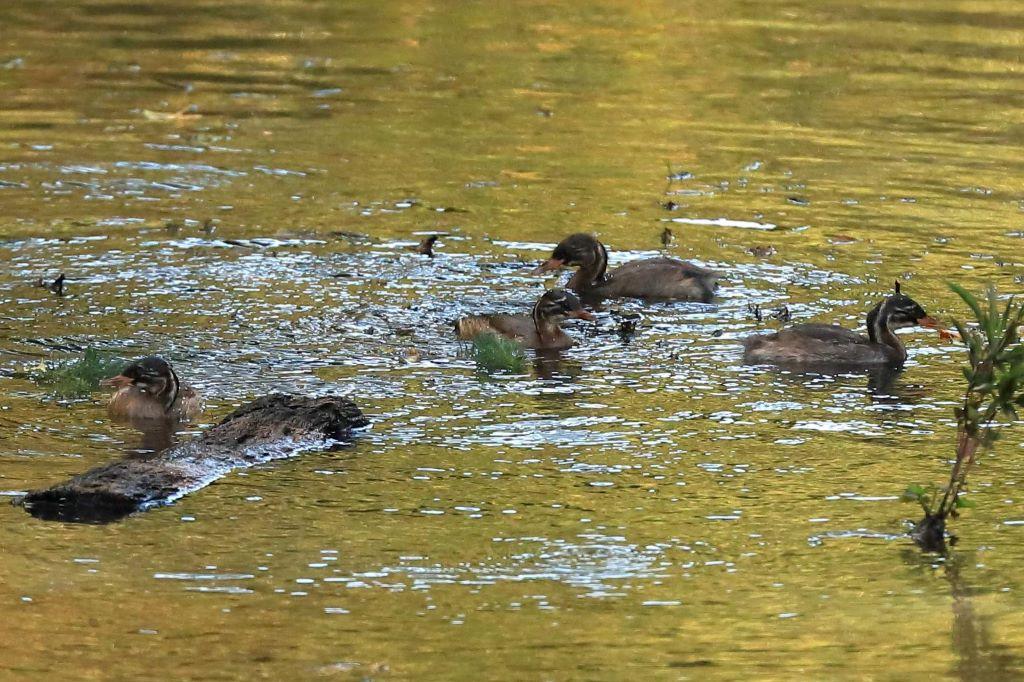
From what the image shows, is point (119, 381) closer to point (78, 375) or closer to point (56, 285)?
point (78, 375)

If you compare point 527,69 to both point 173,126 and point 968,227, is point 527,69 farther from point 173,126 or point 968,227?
point 968,227

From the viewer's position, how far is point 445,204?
1627 centimetres

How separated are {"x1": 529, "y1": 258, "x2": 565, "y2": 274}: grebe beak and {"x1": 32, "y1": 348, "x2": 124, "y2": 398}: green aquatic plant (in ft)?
13.3

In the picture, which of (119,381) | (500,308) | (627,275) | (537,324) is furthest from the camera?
(627,275)

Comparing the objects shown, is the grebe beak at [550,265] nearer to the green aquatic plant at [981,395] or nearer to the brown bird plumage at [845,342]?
the brown bird plumage at [845,342]

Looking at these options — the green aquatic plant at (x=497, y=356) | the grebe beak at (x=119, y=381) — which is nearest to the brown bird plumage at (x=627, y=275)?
the green aquatic plant at (x=497, y=356)

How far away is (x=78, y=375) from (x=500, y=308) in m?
3.47

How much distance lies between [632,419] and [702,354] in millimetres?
1788

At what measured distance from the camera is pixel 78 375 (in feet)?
35.4

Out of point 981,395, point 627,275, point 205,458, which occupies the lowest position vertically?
point 205,458

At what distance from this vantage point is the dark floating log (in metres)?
8.60

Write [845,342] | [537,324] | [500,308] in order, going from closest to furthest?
[845,342] → [537,324] → [500,308]

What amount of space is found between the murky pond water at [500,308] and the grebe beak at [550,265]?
0.12 m

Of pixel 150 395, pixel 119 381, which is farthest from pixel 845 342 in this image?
pixel 119 381
